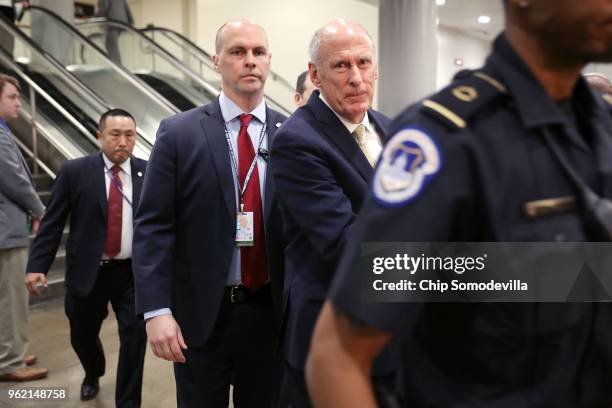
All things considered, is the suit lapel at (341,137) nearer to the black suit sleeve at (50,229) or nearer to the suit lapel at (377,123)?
the suit lapel at (377,123)

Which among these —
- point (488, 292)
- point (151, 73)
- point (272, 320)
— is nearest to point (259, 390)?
point (272, 320)

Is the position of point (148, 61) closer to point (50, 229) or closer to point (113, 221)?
point (50, 229)

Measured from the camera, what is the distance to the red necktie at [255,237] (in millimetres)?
2166

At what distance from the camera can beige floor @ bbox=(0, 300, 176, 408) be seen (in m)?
3.61

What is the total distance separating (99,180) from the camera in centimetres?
A: 357

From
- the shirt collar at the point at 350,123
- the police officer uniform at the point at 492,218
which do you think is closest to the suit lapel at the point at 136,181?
the shirt collar at the point at 350,123

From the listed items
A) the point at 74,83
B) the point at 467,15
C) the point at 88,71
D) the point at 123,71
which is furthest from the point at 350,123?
the point at 88,71

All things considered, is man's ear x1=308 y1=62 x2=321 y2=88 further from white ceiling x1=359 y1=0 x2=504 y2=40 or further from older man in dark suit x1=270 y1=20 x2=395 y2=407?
white ceiling x1=359 y1=0 x2=504 y2=40

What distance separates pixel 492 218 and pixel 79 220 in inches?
124

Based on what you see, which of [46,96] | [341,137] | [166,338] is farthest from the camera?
[46,96]

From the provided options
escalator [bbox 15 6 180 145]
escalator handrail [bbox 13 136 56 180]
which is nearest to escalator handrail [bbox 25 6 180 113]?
→ escalator [bbox 15 6 180 145]

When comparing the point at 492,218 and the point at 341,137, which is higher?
the point at 341,137

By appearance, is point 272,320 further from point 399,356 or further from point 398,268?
point 398,268

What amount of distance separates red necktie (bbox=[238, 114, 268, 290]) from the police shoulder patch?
1427mm
